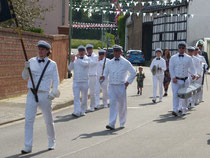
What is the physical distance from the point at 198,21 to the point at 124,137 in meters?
39.7

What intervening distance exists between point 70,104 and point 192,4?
3229 centimetres

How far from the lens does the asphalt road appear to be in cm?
852

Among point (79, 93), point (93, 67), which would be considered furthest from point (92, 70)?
point (79, 93)

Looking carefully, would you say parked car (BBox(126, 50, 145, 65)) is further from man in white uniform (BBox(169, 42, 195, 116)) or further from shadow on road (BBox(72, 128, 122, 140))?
shadow on road (BBox(72, 128, 122, 140))

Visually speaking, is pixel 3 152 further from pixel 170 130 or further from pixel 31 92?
pixel 170 130

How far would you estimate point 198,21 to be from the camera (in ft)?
159

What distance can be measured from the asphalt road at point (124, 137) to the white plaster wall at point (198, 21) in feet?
110

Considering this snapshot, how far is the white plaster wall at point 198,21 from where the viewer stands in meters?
47.9

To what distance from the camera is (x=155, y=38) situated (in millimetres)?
54812

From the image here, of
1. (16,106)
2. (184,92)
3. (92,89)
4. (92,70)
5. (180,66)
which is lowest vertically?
(16,106)

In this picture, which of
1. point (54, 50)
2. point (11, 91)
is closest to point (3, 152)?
point (11, 91)

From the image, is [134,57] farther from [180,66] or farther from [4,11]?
[4,11]

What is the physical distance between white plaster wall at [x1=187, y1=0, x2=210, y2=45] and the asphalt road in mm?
33627

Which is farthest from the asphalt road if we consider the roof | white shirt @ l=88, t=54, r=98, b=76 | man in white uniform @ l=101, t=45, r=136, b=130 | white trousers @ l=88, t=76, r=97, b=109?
the roof
